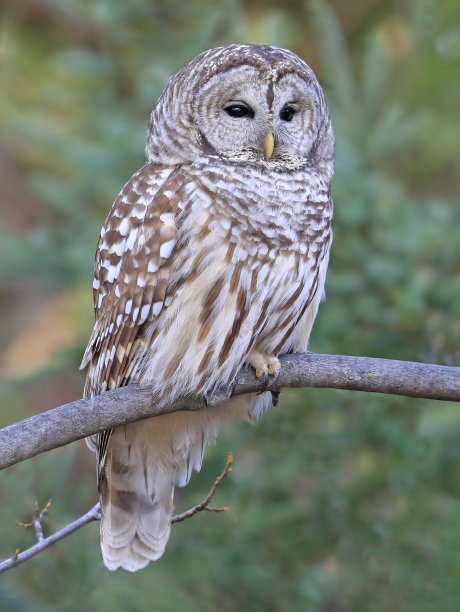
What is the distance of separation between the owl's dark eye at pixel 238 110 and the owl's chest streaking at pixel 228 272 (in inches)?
9.4

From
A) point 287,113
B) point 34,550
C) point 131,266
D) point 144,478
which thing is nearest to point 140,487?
point 144,478

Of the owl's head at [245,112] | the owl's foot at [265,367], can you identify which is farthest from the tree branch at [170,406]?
the owl's head at [245,112]

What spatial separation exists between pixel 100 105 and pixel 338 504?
2.60 meters

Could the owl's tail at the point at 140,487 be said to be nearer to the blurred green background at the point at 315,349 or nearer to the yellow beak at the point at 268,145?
the blurred green background at the point at 315,349

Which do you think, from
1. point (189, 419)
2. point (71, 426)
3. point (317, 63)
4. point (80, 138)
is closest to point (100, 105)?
point (80, 138)

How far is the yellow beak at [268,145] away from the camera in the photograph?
136 inches

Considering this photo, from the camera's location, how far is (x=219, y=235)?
337 cm

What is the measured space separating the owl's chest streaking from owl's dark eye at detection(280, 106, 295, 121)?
0.24 meters

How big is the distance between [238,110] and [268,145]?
0.68ft

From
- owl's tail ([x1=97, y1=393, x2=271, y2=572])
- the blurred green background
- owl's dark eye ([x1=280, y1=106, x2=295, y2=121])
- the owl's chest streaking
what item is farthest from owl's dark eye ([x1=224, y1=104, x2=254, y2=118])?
the blurred green background

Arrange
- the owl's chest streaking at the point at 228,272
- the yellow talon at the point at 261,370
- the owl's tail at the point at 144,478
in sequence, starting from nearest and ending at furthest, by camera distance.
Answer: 1. the owl's chest streaking at the point at 228,272
2. the yellow talon at the point at 261,370
3. the owl's tail at the point at 144,478

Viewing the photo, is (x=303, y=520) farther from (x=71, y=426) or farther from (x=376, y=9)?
(x=376, y=9)

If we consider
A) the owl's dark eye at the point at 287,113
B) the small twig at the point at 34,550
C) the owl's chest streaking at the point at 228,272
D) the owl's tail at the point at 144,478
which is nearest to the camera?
the small twig at the point at 34,550

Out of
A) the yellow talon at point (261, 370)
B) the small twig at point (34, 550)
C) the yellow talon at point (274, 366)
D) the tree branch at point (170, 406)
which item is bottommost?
the small twig at point (34, 550)
